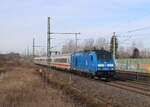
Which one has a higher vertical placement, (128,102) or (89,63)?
(89,63)

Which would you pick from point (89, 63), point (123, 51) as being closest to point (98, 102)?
point (89, 63)

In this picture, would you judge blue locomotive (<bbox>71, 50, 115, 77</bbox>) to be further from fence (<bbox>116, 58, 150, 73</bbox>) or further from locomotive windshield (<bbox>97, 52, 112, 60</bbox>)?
fence (<bbox>116, 58, 150, 73</bbox>)

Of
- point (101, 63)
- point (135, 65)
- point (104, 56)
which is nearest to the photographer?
point (101, 63)

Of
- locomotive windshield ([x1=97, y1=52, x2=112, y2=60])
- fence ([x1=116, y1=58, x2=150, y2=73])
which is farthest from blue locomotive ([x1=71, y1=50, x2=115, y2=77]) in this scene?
fence ([x1=116, y1=58, x2=150, y2=73])

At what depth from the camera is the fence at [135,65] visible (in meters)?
34.7

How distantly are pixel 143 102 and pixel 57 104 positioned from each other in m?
5.19

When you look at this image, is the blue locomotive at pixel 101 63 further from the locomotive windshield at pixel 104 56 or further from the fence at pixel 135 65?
the fence at pixel 135 65

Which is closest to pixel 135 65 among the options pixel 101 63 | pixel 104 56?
pixel 104 56

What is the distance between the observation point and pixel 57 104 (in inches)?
430

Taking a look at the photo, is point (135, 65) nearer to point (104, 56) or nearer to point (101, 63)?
point (104, 56)

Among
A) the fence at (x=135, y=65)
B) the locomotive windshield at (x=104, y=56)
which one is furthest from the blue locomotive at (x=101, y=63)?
the fence at (x=135, y=65)

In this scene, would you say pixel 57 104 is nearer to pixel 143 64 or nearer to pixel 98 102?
pixel 98 102

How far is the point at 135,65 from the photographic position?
1492 inches

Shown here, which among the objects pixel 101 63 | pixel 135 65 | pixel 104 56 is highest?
pixel 104 56
